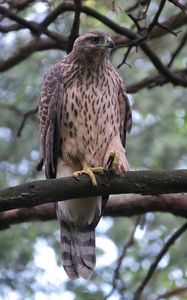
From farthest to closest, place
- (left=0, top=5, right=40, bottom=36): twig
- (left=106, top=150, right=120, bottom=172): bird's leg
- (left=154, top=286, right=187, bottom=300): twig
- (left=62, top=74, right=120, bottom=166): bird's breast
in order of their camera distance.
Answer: (left=0, top=5, right=40, bottom=36): twig → (left=154, top=286, right=187, bottom=300): twig → (left=62, top=74, right=120, bottom=166): bird's breast → (left=106, top=150, right=120, bottom=172): bird's leg

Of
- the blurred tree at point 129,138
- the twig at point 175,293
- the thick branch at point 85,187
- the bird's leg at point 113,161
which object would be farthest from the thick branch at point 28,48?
the thick branch at point 85,187

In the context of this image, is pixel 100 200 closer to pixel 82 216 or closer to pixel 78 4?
pixel 82 216

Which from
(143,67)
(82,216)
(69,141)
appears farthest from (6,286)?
(143,67)

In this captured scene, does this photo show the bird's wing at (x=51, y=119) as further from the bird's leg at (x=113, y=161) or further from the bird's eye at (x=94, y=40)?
the bird's leg at (x=113, y=161)

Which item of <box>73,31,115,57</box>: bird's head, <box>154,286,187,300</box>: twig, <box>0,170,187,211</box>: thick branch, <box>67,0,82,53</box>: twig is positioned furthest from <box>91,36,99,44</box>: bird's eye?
<box>154,286,187,300</box>: twig

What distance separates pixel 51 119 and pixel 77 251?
98 centimetres

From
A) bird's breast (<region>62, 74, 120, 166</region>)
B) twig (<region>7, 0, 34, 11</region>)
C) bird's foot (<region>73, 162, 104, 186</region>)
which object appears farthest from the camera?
twig (<region>7, 0, 34, 11</region>)

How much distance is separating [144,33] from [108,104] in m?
0.98

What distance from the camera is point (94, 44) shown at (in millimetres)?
5863

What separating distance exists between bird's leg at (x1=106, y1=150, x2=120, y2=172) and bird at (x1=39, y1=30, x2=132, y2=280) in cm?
6

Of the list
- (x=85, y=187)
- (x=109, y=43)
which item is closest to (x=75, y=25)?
(x=109, y=43)

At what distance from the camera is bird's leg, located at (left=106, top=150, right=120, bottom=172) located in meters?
5.03

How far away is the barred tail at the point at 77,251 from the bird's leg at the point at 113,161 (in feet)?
2.67

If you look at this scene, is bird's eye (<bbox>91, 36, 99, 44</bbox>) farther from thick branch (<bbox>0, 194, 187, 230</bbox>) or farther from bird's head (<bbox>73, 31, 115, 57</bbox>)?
thick branch (<bbox>0, 194, 187, 230</bbox>)
